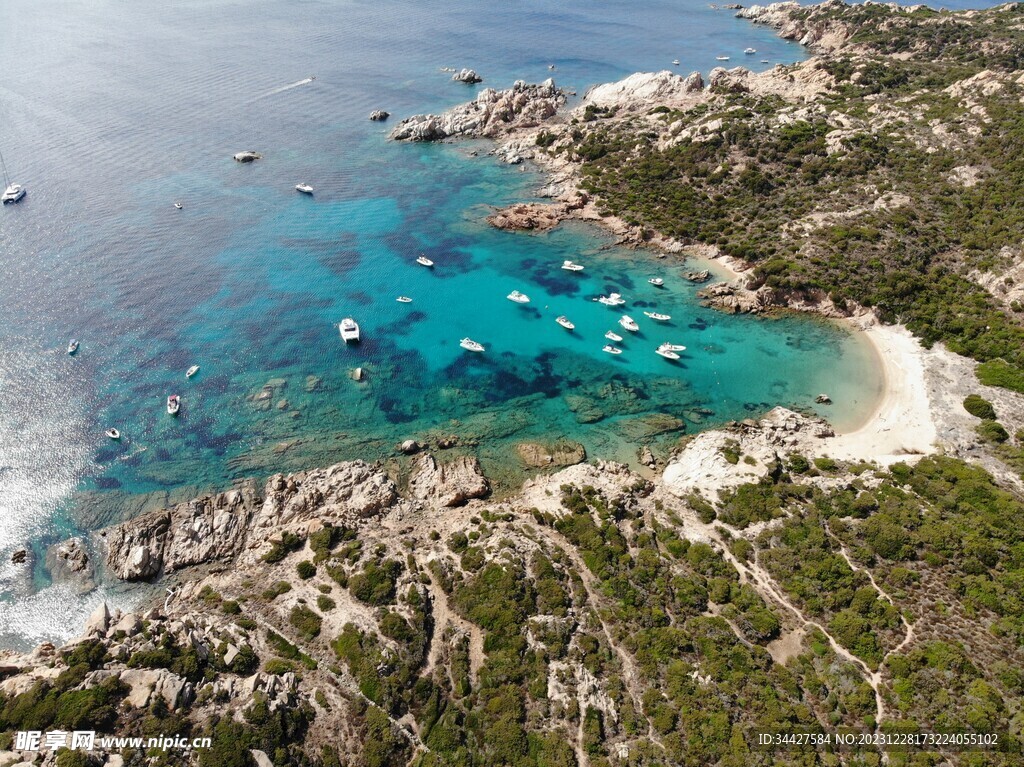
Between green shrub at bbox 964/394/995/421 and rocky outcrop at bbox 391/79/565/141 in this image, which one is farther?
Result: rocky outcrop at bbox 391/79/565/141

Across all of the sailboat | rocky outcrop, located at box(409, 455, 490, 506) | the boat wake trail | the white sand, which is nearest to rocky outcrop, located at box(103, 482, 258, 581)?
rocky outcrop, located at box(409, 455, 490, 506)

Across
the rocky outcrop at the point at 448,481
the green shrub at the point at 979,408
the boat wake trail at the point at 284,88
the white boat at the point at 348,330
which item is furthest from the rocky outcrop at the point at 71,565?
the boat wake trail at the point at 284,88

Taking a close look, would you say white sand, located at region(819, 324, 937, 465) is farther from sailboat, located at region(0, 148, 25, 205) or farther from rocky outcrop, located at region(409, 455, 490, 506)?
sailboat, located at region(0, 148, 25, 205)

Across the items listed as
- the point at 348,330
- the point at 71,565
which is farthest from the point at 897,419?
the point at 71,565

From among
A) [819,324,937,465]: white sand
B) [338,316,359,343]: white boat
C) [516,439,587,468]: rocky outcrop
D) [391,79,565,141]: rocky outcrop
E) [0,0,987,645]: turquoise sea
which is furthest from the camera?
[391,79,565,141]: rocky outcrop

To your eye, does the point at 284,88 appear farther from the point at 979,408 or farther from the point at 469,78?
the point at 979,408

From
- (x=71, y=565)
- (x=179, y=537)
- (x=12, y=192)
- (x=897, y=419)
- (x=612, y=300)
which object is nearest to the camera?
(x=71, y=565)

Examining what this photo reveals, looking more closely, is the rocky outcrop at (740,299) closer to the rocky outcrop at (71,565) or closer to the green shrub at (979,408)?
the green shrub at (979,408)
